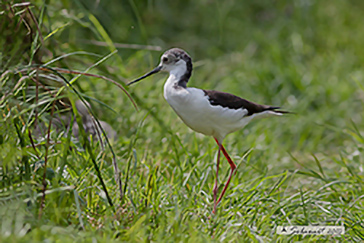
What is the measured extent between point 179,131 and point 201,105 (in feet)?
4.33

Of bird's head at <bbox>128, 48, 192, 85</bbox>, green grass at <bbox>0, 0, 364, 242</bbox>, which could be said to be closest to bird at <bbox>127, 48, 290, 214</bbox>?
bird's head at <bbox>128, 48, 192, 85</bbox>

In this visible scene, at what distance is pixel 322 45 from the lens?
6.41m

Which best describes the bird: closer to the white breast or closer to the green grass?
the white breast

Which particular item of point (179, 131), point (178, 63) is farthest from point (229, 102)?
point (179, 131)

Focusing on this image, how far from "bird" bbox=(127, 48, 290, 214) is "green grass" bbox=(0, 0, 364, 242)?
255 mm

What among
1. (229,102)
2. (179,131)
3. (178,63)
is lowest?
(179,131)

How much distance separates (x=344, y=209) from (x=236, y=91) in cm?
242

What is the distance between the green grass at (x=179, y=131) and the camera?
2.45m

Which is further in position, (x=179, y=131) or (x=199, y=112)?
(x=179, y=131)

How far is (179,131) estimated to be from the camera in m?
4.05

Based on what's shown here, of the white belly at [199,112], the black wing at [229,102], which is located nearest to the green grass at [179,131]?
the white belly at [199,112]

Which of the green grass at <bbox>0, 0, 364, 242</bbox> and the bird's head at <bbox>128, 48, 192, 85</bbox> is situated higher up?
the bird's head at <bbox>128, 48, 192, 85</bbox>

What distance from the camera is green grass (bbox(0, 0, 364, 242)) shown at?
8.02 ft

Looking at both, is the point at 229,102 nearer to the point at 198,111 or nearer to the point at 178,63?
the point at 198,111
